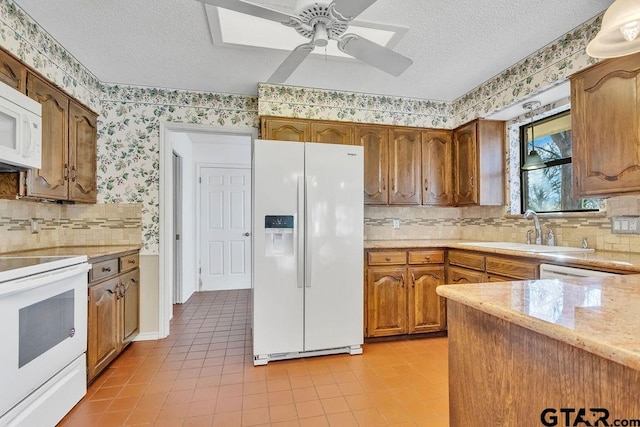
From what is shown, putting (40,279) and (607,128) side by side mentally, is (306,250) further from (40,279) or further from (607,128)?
(607,128)

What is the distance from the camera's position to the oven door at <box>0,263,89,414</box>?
1.46 metres

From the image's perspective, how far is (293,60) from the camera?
6.33 feet

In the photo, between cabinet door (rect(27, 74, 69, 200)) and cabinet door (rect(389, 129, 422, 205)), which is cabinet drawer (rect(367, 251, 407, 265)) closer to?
cabinet door (rect(389, 129, 422, 205))

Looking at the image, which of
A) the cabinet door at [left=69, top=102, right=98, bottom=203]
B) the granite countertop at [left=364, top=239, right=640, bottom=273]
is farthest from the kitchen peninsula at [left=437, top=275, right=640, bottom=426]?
the cabinet door at [left=69, top=102, right=98, bottom=203]

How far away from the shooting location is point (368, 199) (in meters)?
3.28

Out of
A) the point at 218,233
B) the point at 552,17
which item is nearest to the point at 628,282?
the point at 552,17

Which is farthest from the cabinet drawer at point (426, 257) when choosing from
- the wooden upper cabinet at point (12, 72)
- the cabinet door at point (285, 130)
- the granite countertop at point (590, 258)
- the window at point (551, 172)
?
the wooden upper cabinet at point (12, 72)

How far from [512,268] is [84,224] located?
12.0 ft

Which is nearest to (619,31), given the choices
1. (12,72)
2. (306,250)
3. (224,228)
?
(306,250)

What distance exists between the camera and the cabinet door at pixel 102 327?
217 cm

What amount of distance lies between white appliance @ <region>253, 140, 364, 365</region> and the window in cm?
174

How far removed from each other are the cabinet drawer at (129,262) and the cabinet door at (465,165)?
10.7 ft

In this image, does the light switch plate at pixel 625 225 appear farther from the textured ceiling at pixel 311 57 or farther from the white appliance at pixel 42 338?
the white appliance at pixel 42 338

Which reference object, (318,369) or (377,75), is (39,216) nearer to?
(318,369)
